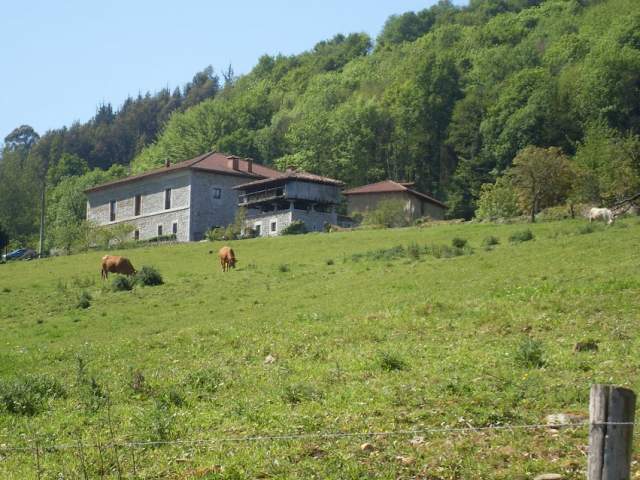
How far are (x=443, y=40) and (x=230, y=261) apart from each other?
110 metres

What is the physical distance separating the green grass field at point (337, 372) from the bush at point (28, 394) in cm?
3

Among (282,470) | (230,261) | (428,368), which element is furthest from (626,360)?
(230,261)

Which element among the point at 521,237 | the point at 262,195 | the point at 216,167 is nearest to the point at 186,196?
the point at 216,167

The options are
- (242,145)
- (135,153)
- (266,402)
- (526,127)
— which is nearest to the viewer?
(266,402)

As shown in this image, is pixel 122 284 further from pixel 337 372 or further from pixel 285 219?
pixel 285 219

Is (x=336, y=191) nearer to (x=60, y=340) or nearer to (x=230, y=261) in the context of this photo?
(x=230, y=261)

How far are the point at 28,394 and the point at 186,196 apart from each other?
67956 mm

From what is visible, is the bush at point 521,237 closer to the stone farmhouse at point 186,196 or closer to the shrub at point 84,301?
the shrub at point 84,301

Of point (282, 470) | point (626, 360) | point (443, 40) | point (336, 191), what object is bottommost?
point (282, 470)

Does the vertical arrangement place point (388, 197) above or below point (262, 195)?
above

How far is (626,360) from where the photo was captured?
13.7 m

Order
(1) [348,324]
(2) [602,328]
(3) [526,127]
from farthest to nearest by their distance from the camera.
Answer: (3) [526,127] < (1) [348,324] < (2) [602,328]

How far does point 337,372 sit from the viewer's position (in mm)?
14500

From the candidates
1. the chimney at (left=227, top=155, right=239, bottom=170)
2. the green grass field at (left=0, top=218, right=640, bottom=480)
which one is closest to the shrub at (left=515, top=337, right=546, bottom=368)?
the green grass field at (left=0, top=218, right=640, bottom=480)
